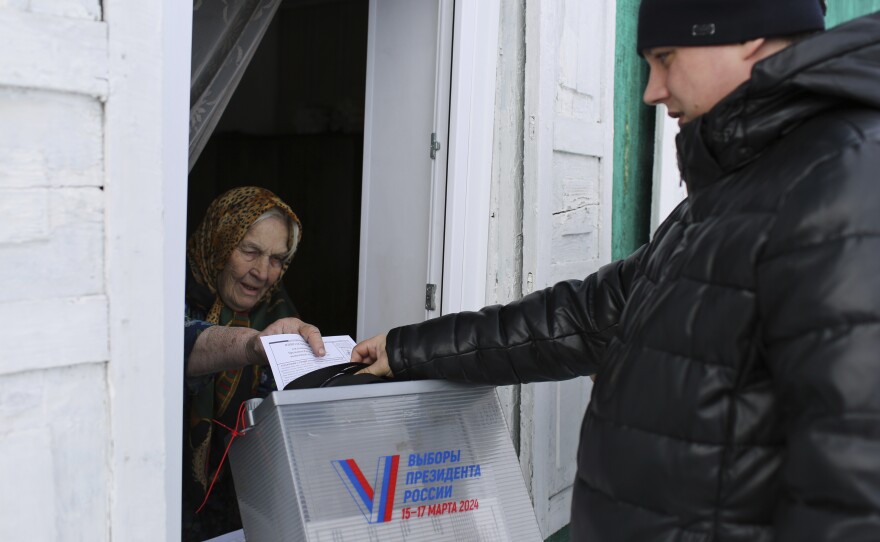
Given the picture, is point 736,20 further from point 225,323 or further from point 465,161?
point 225,323

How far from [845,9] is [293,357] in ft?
16.8

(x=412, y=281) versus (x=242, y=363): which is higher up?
(x=412, y=281)

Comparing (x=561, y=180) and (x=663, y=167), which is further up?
(x=663, y=167)

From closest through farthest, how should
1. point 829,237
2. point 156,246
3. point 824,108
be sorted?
point 829,237
point 824,108
point 156,246

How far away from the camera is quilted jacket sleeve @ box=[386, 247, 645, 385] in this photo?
170 cm

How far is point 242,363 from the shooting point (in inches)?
87.8

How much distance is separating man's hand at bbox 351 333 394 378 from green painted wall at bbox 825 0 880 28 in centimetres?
444

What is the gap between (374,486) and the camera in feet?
5.09

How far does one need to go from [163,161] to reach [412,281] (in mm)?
1308

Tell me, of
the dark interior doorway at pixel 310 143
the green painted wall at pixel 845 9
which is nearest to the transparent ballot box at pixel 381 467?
the dark interior doorway at pixel 310 143

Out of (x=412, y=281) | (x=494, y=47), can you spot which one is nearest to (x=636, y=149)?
(x=494, y=47)

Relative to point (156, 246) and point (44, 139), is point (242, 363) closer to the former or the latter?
point (156, 246)

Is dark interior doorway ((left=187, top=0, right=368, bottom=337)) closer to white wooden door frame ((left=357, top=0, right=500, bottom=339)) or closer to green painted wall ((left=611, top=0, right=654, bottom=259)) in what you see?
green painted wall ((left=611, top=0, right=654, bottom=259))

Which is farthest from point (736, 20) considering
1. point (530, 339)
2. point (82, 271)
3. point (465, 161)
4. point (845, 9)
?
point (845, 9)
